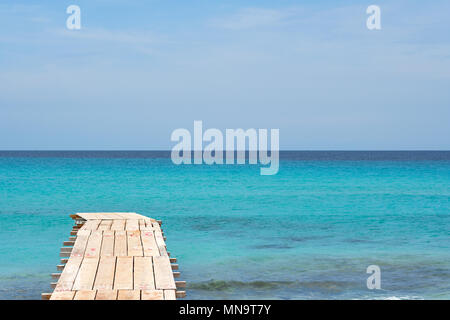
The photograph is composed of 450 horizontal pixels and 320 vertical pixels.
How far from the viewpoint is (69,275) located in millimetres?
8969

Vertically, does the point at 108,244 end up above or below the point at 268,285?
above

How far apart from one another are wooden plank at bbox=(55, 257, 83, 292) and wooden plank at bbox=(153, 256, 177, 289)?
1228 mm

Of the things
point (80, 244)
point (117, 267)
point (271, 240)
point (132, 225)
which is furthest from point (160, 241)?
point (271, 240)

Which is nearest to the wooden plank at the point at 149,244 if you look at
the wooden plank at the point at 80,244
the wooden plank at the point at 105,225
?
the wooden plank at the point at 80,244

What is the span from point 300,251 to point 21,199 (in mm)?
21766

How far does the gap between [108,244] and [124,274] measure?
2.83 meters

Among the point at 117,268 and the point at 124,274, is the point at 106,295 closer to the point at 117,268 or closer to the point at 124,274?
the point at 124,274

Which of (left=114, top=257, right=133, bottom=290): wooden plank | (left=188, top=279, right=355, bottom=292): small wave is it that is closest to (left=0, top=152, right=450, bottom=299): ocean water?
(left=188, top=279, right=355, bottom=292): small wave

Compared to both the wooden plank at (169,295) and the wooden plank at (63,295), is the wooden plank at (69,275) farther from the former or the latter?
the wooden plank at (169,295)

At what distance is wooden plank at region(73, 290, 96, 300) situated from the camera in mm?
7756

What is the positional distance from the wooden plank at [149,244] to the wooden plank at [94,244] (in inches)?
34.5

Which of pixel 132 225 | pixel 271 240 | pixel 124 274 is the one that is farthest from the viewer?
pixel 271 240

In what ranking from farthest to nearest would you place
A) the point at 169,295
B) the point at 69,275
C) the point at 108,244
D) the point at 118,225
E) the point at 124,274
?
the point at 118,225
the point at 108,244
the point at 124,274
the point at 69,275
the point at 169,295
